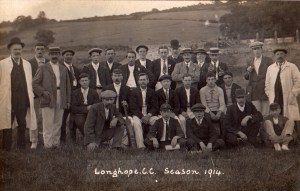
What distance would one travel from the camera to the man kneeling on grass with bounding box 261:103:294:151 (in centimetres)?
554

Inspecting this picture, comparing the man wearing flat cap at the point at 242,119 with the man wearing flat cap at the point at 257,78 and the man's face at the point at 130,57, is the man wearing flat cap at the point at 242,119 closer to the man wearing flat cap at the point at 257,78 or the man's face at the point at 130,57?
the man wearing flat cap at the point at 257,78

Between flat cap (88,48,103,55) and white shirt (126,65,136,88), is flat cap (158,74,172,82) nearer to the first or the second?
white shirt (126,65,136,88)

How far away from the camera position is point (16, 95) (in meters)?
5.43

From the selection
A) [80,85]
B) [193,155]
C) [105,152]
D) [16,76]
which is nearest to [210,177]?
[193,155]

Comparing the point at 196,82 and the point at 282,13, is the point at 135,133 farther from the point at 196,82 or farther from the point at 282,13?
the point at 282,13

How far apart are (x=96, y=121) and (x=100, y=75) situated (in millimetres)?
597

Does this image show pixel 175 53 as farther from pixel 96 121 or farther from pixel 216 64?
pixel 96 121

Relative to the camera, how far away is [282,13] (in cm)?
561

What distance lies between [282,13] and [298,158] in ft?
6.05

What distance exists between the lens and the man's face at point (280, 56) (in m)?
5.65

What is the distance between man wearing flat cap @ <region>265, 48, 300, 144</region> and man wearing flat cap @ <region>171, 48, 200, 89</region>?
0.92 meters

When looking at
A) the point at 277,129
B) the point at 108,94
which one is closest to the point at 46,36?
the point at 108,94

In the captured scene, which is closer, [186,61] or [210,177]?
[210,177]

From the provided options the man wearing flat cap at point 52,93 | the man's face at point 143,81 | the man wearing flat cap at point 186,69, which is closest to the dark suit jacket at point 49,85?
the man wearing flat cap at point 52,93
